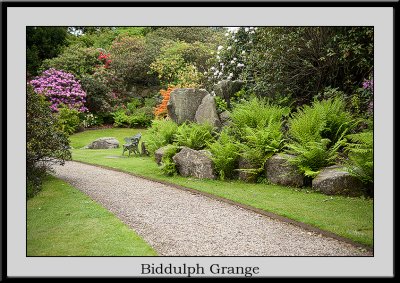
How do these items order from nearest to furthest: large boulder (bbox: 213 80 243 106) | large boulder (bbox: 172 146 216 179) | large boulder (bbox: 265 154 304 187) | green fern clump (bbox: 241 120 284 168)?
large boulder (bbox: 265 154 304 187), green fern clump (bbox: 241 120 284 168), large boulder (bbox: 172 146 216 179), large boulder (bbox: 213 80 243 106)

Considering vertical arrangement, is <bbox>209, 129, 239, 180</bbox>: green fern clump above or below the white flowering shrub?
below

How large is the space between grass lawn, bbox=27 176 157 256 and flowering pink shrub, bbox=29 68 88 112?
655 inches

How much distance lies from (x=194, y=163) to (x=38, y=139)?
151 inches

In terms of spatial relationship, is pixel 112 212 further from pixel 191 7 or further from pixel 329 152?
pixel 329 152

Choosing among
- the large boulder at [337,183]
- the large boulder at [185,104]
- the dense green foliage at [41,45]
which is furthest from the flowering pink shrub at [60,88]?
the large boulder at [337,183]

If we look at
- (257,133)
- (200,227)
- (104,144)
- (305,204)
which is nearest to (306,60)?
(257,133)

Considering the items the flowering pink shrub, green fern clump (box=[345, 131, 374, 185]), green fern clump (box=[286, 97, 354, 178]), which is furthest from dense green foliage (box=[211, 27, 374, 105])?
the flowering pink shrub

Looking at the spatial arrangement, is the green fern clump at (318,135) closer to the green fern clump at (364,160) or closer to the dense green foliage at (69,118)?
the green fern clump at (364,160)

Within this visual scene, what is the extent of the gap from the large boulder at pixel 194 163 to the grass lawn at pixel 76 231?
2897 mm

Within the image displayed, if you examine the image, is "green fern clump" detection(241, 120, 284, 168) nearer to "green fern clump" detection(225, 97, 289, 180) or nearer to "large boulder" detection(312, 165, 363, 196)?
"green fern clump" detection(225, 97, 289, 180)

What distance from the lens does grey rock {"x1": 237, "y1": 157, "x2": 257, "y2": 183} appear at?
8773 mm

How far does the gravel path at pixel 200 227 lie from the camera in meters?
4.82

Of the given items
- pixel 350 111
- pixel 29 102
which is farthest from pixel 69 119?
pixel 350 111
